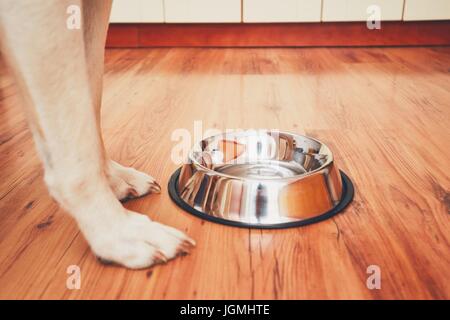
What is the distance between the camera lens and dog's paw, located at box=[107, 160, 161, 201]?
1.10 m

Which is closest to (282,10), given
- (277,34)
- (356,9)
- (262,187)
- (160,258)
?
(277,34)

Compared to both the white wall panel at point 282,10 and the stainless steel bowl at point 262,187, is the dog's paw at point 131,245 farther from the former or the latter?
the white wall panel at point 282,10

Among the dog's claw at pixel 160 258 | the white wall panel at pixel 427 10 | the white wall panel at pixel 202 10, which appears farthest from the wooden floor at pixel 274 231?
the white wall panel at pixel 202 10

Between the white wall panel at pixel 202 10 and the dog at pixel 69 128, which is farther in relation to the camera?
the white wall panel at pixel 202 10

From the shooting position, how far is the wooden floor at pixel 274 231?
817 millimetres

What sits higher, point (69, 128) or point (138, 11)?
point (69, 128)

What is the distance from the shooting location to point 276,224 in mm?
980

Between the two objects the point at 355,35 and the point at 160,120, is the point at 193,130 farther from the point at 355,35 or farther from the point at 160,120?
the point at 355,35

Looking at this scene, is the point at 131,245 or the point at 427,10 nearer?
the point at 131,245

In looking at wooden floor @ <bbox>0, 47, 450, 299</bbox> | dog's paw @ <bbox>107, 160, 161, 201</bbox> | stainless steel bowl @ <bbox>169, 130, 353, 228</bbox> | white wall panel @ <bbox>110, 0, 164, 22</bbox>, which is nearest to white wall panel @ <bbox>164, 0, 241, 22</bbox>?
white wall panel @ <bbox>110, 0, 164, 22</bbox>

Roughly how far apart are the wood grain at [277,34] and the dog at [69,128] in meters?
2.64

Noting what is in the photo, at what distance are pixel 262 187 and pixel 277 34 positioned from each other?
8.41 feet

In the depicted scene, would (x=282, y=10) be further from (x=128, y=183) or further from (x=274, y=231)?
(x=274, y=231)
